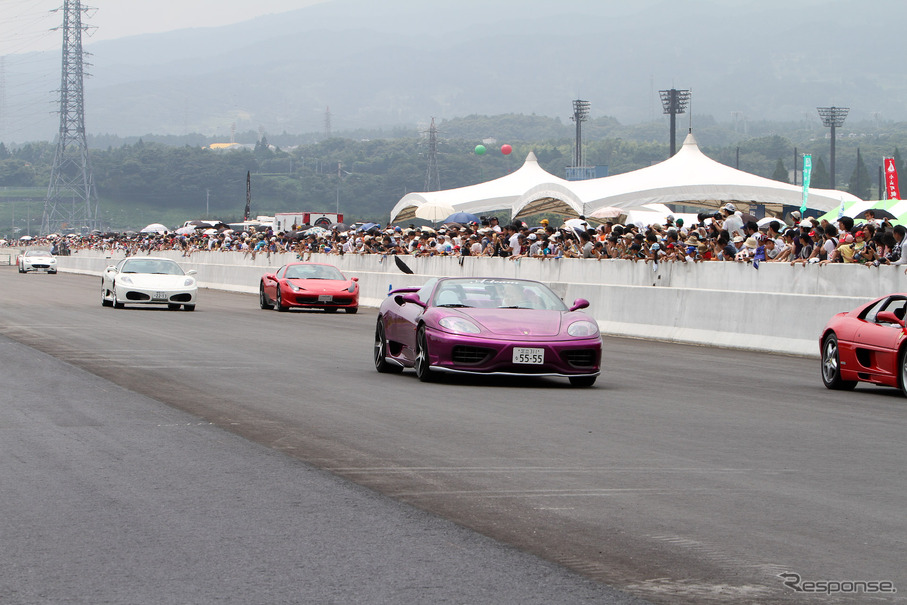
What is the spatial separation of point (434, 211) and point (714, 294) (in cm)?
3670

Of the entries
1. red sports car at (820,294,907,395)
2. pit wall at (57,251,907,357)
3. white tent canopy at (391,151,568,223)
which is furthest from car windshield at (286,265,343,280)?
white tent canopy at (391,151,568,223)

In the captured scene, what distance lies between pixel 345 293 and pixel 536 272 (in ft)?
17.7

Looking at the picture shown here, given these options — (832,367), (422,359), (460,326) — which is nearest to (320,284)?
(422,359)

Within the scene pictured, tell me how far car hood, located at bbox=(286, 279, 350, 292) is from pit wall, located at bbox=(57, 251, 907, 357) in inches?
121

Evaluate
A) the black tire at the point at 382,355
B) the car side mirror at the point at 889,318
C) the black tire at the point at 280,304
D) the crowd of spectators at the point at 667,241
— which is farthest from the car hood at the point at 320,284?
the car side mirror at the point at 889,318

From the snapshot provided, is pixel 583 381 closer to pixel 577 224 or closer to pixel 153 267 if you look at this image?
pixel 153 267

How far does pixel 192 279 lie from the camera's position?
30.5 metres

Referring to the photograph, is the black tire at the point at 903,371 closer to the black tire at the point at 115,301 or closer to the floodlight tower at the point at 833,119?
the black tire at the point at 115,301

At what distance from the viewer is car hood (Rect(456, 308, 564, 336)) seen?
13.7m

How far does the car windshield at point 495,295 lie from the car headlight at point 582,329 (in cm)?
67

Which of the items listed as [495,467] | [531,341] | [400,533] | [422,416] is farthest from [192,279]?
[400,533]

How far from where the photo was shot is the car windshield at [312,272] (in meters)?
32.7

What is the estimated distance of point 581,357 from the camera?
45.2ft

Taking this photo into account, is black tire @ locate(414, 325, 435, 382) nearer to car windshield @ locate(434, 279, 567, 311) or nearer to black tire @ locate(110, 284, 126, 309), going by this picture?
car windshield @ locate(434, 279, 567, 311)
